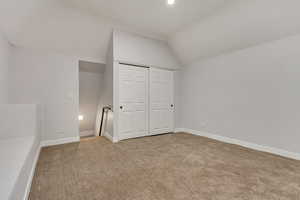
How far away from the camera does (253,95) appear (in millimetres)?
2777

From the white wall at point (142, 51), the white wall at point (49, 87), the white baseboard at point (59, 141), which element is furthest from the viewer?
the white wall at point (142, 51)

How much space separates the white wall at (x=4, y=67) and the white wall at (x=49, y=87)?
0.16 meters

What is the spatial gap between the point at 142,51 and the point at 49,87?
2.33m

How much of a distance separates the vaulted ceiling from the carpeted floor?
89.1 inches

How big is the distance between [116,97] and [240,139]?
2982 millimetres

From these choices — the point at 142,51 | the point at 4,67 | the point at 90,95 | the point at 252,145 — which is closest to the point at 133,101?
the point at 142,51

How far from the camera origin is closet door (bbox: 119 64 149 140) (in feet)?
10.8

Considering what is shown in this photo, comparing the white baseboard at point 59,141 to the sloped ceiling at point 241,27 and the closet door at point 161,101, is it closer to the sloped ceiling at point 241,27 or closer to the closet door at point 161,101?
the closet door at point 161,101

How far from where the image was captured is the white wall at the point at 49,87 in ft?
8.96

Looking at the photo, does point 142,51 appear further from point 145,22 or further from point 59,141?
point 59,141

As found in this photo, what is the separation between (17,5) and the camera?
1962mm

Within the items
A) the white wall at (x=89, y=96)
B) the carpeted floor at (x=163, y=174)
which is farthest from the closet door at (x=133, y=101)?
the white wall at (x=89, y=96)

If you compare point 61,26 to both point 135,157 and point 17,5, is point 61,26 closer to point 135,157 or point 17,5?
point 17,5

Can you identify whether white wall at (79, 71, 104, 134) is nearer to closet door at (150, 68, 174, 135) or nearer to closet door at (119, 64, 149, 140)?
closet door at (119, 64, 149, 140)
